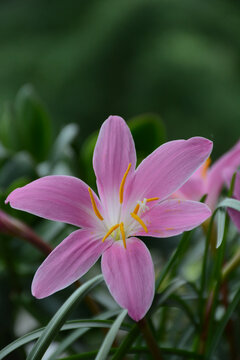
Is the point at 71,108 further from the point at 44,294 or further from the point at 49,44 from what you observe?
the point at 44,294

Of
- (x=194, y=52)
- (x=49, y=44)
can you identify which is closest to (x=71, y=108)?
(x=49, y=44)

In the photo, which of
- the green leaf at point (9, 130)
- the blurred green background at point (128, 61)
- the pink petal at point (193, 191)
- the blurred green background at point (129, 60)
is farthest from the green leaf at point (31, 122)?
the blurred green background at point (129, 60)

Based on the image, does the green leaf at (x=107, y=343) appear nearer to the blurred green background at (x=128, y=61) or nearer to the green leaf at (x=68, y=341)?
the green leaf at (x=68, y=341)

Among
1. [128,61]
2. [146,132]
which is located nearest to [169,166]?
[146,132]

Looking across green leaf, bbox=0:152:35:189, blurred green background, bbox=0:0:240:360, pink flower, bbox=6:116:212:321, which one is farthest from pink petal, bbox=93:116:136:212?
blurred green background, bbox=0:0:240:360

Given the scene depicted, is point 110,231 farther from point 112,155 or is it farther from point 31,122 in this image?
point 31,122

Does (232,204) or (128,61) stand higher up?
(232,204)
